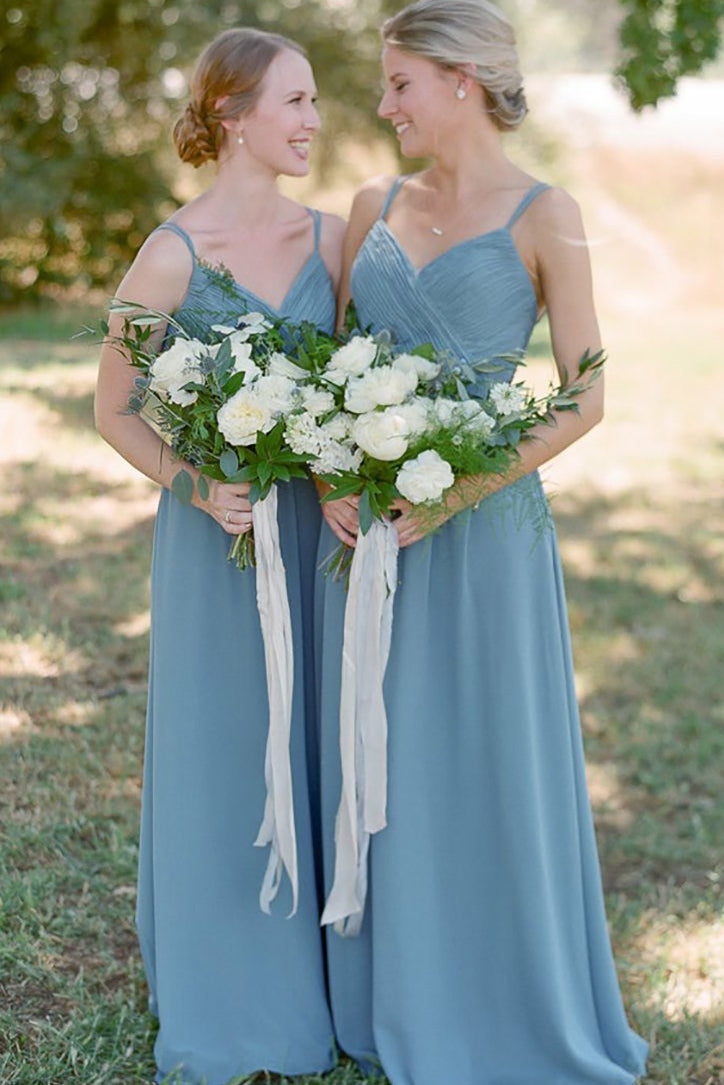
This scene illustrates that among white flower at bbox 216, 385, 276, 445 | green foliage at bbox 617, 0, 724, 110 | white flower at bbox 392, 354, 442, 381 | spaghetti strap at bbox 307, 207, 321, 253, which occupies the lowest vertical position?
white flower at bbox 216, 385, 276, 445

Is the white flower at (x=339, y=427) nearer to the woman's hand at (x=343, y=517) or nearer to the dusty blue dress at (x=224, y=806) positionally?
the woman's hand at (x=343, y=517)

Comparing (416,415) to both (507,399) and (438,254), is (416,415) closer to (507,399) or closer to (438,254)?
(507,399)

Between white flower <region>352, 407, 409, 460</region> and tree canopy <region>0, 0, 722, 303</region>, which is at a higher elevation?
tree canopy <region>0, 0, 722, 303</region>

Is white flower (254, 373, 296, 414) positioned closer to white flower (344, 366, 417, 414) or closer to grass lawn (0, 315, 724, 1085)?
white flower (344, 366, 417, 414)

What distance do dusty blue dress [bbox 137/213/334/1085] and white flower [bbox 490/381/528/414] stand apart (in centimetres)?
55

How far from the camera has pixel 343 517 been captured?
2.93 metres

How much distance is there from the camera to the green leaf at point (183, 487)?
288 cm

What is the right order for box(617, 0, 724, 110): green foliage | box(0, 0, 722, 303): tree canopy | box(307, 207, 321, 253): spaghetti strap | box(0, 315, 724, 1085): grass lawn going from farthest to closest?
1. box(0, 0, 722, 303): tree canopy
2. box(617, 0, 724, 110): green foliage
3. box(0, 315, 724, 1085): grass lawn
4. box(307, 207, 321, 253): spaghetti strap

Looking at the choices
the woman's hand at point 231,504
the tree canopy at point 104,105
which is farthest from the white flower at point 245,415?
the tree canopy at point 104,105

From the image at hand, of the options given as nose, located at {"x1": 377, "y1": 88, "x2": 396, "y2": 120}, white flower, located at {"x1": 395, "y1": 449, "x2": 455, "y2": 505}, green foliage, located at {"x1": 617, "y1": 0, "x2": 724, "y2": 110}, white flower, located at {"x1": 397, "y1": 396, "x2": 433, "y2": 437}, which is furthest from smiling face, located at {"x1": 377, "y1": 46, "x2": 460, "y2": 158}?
green foliage, located at {"x1": 617, "y1": 0, "x2": 724, "y2": 110}

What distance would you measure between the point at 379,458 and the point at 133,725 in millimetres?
2696

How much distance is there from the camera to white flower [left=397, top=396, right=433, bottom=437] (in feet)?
8.79

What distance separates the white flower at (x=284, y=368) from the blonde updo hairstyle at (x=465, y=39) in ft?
2.55

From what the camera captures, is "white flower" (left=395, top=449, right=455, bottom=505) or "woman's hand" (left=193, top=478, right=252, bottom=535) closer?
"white flower" (left=395, top=449, right=455, bottom=505)
